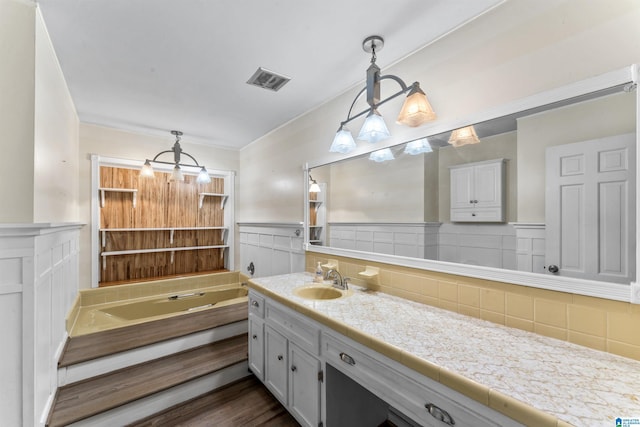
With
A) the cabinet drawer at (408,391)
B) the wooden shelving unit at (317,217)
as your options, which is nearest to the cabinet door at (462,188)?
the cabinet drawer at (408,391)

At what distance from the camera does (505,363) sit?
972 millimetres

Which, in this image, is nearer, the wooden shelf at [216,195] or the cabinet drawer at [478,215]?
the cabinet drawer at [478,215]

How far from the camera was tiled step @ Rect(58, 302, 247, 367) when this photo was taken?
2164 millimetres

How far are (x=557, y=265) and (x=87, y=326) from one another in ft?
12.6

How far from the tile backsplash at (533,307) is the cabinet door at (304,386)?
722 mm

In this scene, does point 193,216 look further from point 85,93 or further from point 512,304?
point 512,304

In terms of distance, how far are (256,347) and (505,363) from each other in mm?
1786

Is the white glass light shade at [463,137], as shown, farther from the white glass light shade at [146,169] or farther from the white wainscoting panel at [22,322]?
the white glass light shade at [146,169]

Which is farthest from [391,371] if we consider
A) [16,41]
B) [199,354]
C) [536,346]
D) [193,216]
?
[193,216]

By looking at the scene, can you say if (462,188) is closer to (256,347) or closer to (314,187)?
(314,187)

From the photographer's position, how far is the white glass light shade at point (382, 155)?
1.95 metres

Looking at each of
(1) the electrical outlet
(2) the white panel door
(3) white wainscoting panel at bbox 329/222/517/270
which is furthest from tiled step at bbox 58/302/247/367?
(1) the electrical outlet

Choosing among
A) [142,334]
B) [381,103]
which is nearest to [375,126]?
[381,103]

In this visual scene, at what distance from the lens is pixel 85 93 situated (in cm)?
240
